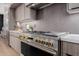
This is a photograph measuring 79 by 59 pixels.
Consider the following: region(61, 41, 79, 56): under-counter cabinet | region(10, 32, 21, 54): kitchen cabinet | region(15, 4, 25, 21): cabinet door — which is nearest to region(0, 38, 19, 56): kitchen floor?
region(10, 32, 21, 54): kitchen cabinet

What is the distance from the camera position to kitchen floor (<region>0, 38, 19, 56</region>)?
100cm

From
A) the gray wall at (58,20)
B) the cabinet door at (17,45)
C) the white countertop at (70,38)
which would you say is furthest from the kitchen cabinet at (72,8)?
the cabinet door at (17,45)

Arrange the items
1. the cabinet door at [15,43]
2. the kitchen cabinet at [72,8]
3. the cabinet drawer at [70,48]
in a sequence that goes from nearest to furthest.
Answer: the cabinet drawer at [70,48] < the kitchen cabinet at [72,8] < the cabinet door at [15,43]

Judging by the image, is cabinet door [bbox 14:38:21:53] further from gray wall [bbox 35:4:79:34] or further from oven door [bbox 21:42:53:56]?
gray wall [bbox 35:4:79:34]

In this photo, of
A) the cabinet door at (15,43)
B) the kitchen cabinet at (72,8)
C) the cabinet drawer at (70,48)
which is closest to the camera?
the cabinet drawer at (70,48)

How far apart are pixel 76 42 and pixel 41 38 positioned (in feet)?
0.98

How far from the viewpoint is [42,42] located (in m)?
0.97

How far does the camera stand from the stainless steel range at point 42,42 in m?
0.89

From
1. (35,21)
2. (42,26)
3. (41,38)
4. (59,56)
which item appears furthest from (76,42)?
(35,21)

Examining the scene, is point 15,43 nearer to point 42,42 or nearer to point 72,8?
point 42,42

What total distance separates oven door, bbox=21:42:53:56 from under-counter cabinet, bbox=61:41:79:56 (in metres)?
0.14

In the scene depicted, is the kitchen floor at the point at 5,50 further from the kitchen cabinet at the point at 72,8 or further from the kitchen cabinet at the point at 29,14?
the kitchen cabinet at the point at 72,8

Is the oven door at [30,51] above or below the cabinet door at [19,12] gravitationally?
below

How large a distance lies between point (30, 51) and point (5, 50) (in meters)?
0.21
